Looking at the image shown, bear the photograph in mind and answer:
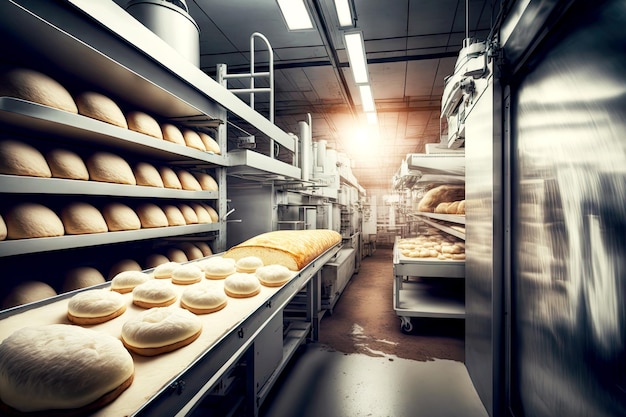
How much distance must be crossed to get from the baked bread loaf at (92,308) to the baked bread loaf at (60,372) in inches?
9.9

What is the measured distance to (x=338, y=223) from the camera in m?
5.94

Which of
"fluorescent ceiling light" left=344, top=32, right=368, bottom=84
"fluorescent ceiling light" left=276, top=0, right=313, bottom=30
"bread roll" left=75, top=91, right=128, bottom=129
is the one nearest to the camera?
"bread roll" left=75, top=91, right=128, bottom=129

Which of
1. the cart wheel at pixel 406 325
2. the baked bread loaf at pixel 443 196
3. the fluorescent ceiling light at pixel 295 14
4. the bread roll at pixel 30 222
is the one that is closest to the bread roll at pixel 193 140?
the bread roll at pixel 30 222

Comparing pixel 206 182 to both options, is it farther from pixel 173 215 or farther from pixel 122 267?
pixel 122 267

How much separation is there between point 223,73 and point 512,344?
2.80 meters

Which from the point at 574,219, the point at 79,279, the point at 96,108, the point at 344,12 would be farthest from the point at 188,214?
the point at 574,219

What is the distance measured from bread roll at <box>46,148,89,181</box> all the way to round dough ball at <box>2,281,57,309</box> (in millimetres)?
508

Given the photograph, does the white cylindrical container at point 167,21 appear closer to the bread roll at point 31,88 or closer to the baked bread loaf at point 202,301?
the bread roll at point 31,88

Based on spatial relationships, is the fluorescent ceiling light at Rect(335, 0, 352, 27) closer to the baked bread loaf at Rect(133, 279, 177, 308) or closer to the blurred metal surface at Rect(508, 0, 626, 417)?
the blurred metal surface at Rect(508, 0, 626, 417)

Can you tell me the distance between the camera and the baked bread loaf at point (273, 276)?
63.8 inches

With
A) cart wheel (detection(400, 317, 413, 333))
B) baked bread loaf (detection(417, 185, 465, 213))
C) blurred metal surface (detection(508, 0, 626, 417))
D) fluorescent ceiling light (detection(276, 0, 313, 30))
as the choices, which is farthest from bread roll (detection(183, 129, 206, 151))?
baked bread loaf (detection(417, 185, 465, 213))

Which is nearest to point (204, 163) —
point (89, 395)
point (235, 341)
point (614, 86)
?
point (235, 341)

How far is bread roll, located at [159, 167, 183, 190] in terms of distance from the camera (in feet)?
6.78

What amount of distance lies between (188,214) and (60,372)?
160 cm
